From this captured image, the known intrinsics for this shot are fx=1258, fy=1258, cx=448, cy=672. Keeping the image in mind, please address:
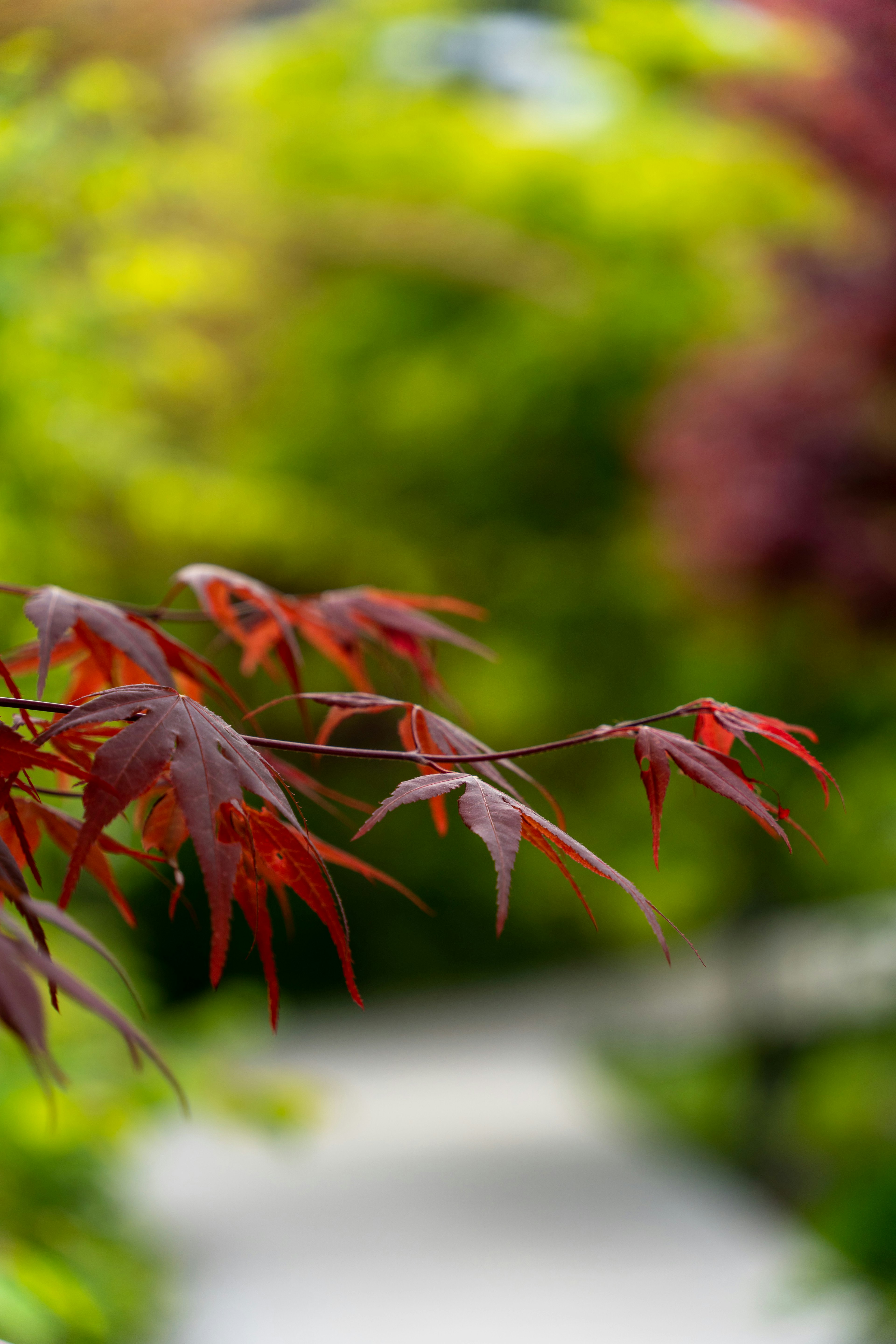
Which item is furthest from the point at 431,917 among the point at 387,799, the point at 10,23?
the point at 387,799

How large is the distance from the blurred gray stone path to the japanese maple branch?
5.83 feet

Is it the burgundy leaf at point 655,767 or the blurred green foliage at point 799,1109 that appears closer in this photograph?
the burgundy leaf at point 655,767

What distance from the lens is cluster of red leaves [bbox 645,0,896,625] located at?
122 inches

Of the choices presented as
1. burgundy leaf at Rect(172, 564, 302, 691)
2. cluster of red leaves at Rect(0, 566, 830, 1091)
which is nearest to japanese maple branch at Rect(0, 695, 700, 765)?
cluster of red leaves at Rect(0, 566, 830, 1091)

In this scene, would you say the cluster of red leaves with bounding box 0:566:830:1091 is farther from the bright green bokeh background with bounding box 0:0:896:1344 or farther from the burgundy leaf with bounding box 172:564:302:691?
the bright green bokeh background with bounding box 0:0:896:1344

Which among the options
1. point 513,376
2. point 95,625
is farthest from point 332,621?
point 513,376

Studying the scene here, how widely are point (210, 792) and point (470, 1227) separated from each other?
3853 millimetres

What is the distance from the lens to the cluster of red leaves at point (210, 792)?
27.5 inches

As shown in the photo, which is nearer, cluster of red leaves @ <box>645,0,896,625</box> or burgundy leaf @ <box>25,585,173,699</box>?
burgundy leaf @ <box>25,585,173,699</box>

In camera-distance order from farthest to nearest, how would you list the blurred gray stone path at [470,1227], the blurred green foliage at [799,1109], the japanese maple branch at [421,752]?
1. the blurred green foliage at [799,1109]
2. the blurred gray stone path at [470,1227]
3. the japanese maple branch at [421,752]

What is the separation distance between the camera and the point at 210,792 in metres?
0.74

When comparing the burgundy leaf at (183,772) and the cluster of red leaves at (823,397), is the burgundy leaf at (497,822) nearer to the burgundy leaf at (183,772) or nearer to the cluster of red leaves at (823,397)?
the burgundy leaf at (183,772)

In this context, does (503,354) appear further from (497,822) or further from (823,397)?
(497,822)

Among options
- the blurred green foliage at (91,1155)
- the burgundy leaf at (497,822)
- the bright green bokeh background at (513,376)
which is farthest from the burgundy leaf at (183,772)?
the bright green bokeh background at (513,376)
